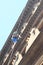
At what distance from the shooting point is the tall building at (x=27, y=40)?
18.9 meters

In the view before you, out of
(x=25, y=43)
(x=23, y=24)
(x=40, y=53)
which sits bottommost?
(x=40, y=53)

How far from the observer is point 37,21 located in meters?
25.2

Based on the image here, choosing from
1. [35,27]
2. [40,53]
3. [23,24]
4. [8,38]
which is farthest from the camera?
[8,38]

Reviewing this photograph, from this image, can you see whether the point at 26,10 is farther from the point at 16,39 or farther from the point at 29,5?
the point at 16,39

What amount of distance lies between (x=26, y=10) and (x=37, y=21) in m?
6.96

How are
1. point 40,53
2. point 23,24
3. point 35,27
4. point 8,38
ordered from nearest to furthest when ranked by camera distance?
1. point 40,53
2. point 35,27
3. point 23,24
4. point 8,38

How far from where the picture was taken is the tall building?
62.0 feet

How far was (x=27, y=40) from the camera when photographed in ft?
84.7

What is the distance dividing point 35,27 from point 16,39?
2.10m

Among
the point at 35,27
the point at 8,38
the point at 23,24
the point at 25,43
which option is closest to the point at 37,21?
the point at 35,27

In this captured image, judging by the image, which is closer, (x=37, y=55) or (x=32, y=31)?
(x=37, y=55)

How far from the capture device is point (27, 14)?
31609mm

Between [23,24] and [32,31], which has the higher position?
[23,24]

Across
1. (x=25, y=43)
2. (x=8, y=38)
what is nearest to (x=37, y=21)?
(x=25, y=43)
